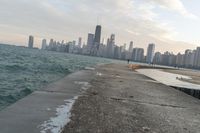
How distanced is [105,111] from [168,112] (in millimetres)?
2175

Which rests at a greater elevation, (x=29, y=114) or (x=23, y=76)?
(x=29, y=114)

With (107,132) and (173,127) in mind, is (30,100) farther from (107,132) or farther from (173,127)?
(173,127)

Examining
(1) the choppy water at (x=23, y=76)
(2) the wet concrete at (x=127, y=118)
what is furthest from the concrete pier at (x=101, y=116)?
(1) the choppy water at (x=23, y=76)

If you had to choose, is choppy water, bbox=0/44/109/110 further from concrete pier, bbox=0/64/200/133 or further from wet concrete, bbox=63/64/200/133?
wet concrete, bbox=63/64/200/133

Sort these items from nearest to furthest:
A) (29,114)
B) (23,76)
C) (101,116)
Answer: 1. (29,114)
2. (101,116)
3. (23,76)

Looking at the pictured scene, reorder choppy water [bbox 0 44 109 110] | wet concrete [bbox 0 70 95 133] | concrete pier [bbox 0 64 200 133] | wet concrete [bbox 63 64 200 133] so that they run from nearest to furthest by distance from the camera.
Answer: wet concrete [bbox 0 70 95 133] → concrete pier [bbox 0 64 200 133] → wet concrete [bbox 63 64 200 133] → choppy water [bbox 0 44 109 110]

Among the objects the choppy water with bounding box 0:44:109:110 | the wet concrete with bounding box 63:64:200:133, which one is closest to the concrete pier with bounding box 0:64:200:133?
the wet concrete with bounding box 63:64:200:133

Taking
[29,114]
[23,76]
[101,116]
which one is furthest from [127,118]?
[23,76]

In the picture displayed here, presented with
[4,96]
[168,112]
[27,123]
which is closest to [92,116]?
[27,123]

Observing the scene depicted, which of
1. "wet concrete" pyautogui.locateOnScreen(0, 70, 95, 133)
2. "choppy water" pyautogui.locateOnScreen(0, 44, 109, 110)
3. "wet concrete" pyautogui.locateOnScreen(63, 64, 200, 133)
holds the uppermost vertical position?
"wet concrete" pyautogui.locateOnScreen(0, 70, 95, 133)

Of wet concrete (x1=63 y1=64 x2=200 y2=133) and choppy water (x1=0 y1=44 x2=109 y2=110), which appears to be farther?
choppy water (x1=0 y1=44 x2=109 y2=110)

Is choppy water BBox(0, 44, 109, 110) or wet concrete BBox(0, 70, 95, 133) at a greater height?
wet concrete BBox(0, 70, 95, 133)

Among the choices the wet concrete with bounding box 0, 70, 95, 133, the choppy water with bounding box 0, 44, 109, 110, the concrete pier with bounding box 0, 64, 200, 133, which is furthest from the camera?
the choppy water with bounding box 0, 44, 109, 110

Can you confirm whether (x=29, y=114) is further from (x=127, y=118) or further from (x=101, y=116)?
(x=127, y=118)
